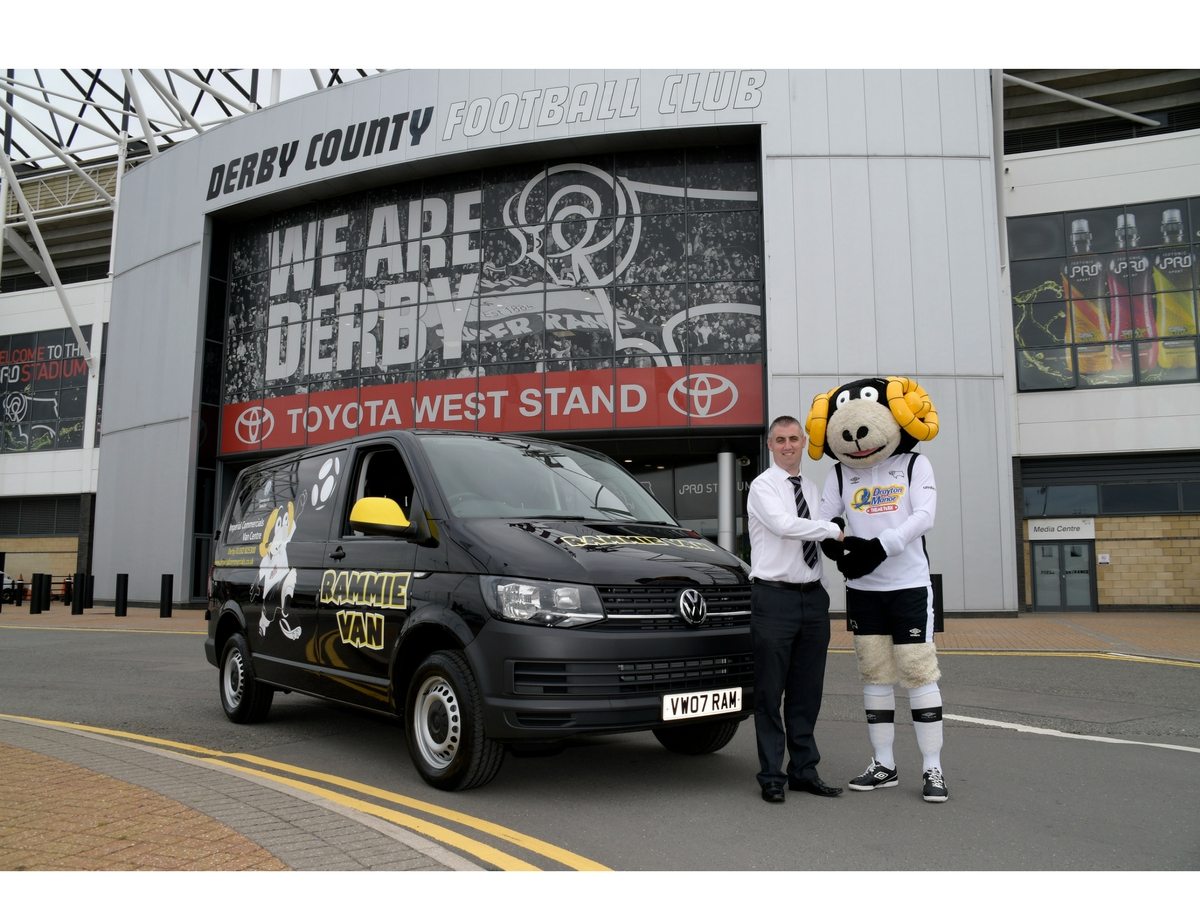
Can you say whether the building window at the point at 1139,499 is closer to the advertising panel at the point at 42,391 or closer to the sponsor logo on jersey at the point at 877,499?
the sponsor logo on jersey at the point at 877,499

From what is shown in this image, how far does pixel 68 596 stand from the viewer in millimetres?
29562

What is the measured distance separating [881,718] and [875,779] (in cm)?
32

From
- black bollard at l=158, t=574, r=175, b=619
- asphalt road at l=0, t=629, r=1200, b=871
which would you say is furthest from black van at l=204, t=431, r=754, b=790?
black bollard at l=158, t=574, r=175, b=619

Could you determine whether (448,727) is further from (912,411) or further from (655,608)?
(912,411)

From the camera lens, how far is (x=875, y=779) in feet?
16.6

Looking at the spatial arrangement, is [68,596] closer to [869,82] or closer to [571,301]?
[571,301]

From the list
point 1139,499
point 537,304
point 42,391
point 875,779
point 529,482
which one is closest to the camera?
point 875,779

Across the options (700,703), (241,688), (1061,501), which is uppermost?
(1061,501)

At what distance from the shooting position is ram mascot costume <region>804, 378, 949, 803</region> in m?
4.93

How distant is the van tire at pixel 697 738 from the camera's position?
570cm

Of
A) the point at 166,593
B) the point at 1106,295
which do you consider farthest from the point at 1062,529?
the point at 166,593

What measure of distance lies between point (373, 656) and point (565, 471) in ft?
5.40

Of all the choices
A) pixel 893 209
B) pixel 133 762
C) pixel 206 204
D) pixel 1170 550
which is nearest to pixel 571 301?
pixel 893 209

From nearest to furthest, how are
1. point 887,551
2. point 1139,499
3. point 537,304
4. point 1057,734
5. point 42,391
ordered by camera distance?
point 887,551 < point 1057,734 < point 537,304 < point 1139,499 < point 42,391
